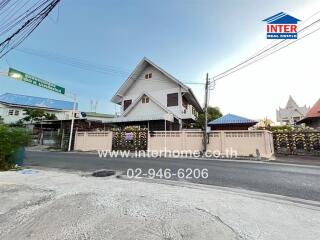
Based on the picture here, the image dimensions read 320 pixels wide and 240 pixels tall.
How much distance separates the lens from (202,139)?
49.2 feet

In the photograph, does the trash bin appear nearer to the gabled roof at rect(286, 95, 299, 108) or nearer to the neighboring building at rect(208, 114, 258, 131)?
the neighboring building at rect(208, 114, 258, 131)

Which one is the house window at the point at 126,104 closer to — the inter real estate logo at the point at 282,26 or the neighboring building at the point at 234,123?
the neighboring building at the point at 234,123

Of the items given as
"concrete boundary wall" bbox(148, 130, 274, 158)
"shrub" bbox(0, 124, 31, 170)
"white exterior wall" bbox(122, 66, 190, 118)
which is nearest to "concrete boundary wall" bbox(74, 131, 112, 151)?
"concrete boundary wall" bbox(148, 130, 274, 158)

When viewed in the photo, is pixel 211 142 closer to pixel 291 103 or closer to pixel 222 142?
pixel 222 142

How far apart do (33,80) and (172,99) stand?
46.3 ft

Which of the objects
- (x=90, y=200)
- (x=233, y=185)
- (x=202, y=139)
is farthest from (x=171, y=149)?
(x=90, y=200)

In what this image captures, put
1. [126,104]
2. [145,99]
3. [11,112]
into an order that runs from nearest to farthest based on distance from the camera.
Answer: [145,99]
[126,104]
[11,112]

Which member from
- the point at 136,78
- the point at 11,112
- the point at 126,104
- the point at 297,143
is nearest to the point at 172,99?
the point at 136,78

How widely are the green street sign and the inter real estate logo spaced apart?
1410 cm

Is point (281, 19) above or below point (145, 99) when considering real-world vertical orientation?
above

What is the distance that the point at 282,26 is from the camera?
10.5 m

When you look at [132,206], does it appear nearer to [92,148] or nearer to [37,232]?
[37,232]

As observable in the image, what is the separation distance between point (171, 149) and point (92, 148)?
7.85 meters

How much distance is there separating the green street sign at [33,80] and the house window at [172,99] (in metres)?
11.7
